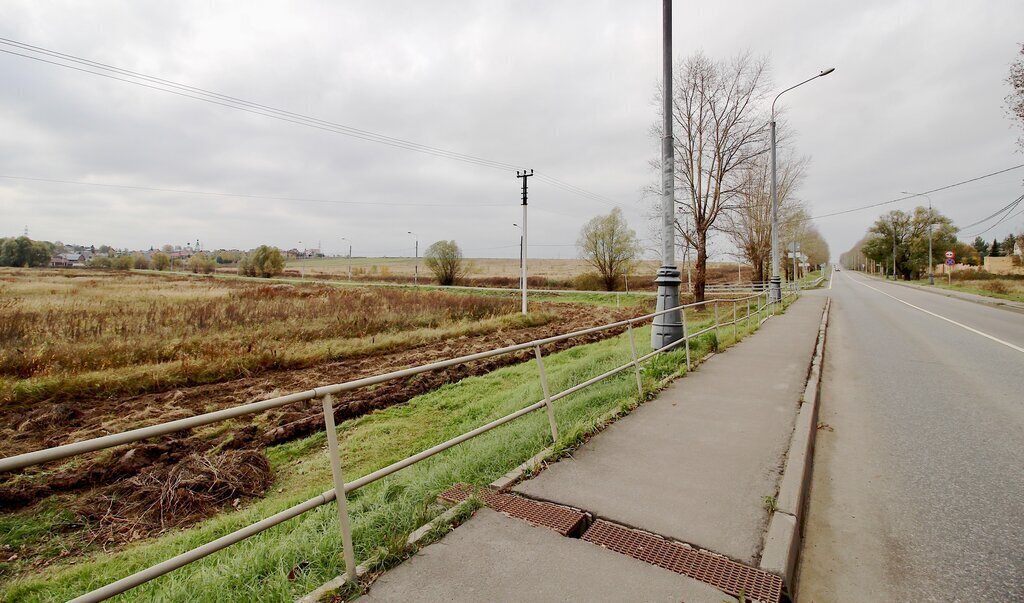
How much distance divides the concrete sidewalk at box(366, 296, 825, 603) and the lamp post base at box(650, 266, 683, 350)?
7.22ft

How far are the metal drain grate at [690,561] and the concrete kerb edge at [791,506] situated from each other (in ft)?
0.45

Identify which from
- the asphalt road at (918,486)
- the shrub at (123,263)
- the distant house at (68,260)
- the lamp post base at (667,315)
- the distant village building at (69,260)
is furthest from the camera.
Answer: the shrub at (123,263)

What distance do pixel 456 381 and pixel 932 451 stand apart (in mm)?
8508

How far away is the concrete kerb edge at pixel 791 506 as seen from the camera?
257 centimetres

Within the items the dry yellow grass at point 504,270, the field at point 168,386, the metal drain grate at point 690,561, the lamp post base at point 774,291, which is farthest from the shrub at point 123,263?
the metal drain grate at point 690,561

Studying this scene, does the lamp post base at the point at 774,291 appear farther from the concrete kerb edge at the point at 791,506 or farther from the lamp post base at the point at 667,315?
the concrete kerb edge at the point at 791,506

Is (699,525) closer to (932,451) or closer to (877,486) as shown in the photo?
(877,486)

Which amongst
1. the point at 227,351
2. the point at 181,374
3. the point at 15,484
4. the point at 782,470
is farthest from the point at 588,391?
the point at 227,351

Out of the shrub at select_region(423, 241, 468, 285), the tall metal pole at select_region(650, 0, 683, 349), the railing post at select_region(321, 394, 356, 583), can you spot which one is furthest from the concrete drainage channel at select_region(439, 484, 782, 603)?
the shrub at select_region(423, 241, 468, 285)

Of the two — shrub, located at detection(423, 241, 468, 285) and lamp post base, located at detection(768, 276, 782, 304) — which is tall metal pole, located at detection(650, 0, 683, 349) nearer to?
lamp post base, located at detection(768, 276, 782, 304)

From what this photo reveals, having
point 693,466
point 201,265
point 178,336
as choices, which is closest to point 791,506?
point 693,466

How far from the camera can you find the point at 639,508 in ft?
10.4

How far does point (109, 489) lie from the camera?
549 cm

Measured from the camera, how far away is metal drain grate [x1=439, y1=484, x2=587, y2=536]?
2959 mm
